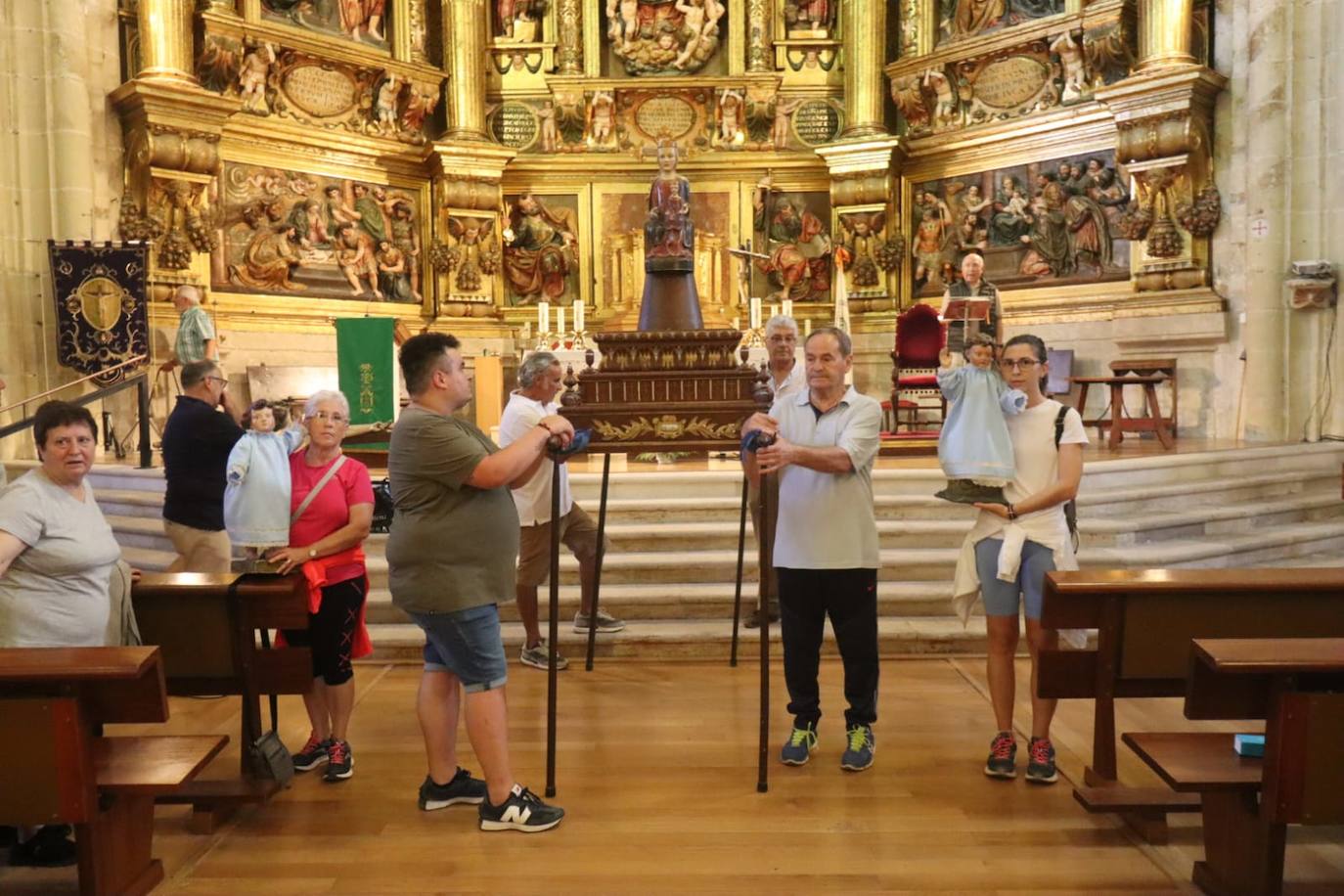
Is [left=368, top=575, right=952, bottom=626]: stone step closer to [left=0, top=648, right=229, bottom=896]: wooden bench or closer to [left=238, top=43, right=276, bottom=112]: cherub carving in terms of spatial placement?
[left=0, top=648, right=229, bottom=896]: wooden bench

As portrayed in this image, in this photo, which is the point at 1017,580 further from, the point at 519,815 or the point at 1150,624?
the point at 519,815

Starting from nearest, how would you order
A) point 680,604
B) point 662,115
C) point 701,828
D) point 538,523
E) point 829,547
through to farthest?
1. point 701,828
2. point 829,547
3. point 538,523
4. point 680,604
5. point 662,115

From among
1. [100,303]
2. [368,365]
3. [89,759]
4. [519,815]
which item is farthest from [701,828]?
[100,303]

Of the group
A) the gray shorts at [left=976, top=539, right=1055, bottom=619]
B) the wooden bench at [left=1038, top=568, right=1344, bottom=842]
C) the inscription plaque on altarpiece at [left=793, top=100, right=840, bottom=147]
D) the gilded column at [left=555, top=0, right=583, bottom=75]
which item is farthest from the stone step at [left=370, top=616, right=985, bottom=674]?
the gilded column at [left=555, top=0, right=583, bottom=75]

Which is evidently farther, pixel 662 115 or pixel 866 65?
pixel 662 115

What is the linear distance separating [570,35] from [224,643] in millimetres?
12737

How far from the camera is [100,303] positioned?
406 inches

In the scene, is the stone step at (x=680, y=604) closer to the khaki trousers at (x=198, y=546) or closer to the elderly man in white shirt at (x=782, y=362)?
the elderly man in white shirt at (x=782, y=362)

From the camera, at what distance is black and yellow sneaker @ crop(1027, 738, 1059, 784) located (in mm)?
4117

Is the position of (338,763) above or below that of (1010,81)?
below

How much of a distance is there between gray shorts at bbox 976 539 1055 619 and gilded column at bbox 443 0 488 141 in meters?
11.8

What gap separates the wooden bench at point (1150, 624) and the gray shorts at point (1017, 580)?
0.29 metres

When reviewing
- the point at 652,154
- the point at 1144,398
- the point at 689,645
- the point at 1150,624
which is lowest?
the point at 689,645

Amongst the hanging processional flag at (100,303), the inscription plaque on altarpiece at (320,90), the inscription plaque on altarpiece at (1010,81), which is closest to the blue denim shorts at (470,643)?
the hanging processional flag at (100,303)
